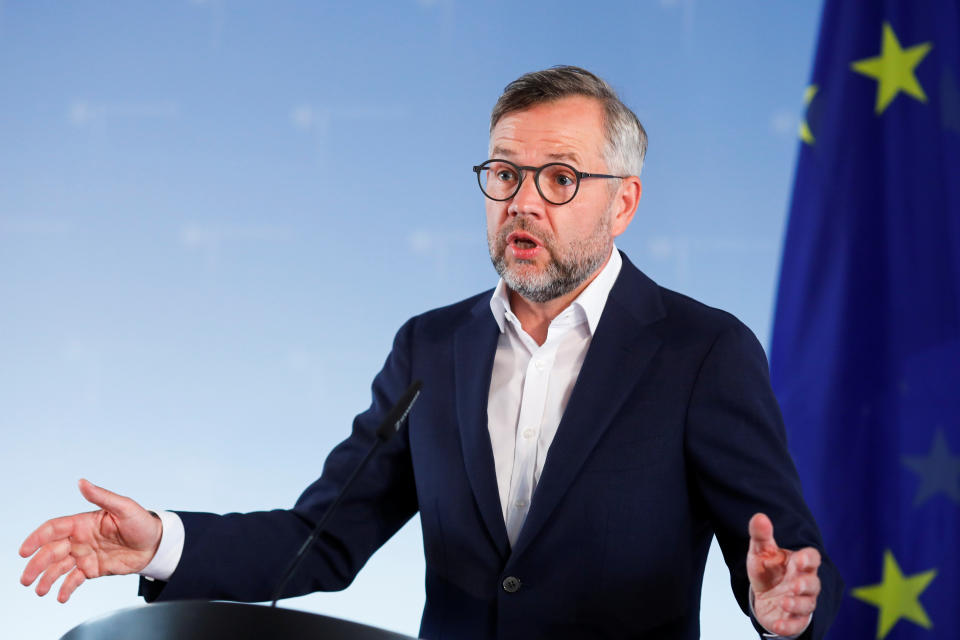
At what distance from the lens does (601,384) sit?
1.51 m

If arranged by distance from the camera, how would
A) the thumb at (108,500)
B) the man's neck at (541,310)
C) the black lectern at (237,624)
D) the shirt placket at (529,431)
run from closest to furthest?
1. the black lectern at (237,624)
2. the thumb at (108,500)
3. the shirt placket at (529,431)
4. the man's neck at (541,310)

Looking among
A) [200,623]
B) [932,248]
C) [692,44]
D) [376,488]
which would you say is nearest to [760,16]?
[692,44]

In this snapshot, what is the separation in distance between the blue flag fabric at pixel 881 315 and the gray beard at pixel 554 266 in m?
0.57

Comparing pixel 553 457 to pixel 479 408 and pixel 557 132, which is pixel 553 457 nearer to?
pixel 479 408

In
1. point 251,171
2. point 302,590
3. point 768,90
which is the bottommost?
point 302,590

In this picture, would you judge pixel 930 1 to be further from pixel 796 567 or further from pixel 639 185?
pixel 796 567

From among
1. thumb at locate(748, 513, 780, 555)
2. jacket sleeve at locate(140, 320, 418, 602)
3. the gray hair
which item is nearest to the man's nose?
the gray hair

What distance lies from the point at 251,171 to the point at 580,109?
1.49 meters

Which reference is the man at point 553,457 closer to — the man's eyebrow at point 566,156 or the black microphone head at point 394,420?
the man's eyebrow at point 566,156

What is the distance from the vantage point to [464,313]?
1763 millimetres

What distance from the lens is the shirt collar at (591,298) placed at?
1606 mm

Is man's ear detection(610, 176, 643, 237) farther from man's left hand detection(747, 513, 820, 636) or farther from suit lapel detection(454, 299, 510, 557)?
man's left hand detection(747, 513, 820, 636)

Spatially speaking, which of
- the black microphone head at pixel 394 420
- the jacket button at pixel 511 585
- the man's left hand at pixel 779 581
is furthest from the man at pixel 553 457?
the black microphone head at pixel 394 420

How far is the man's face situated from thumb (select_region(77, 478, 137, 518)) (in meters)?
0.67
